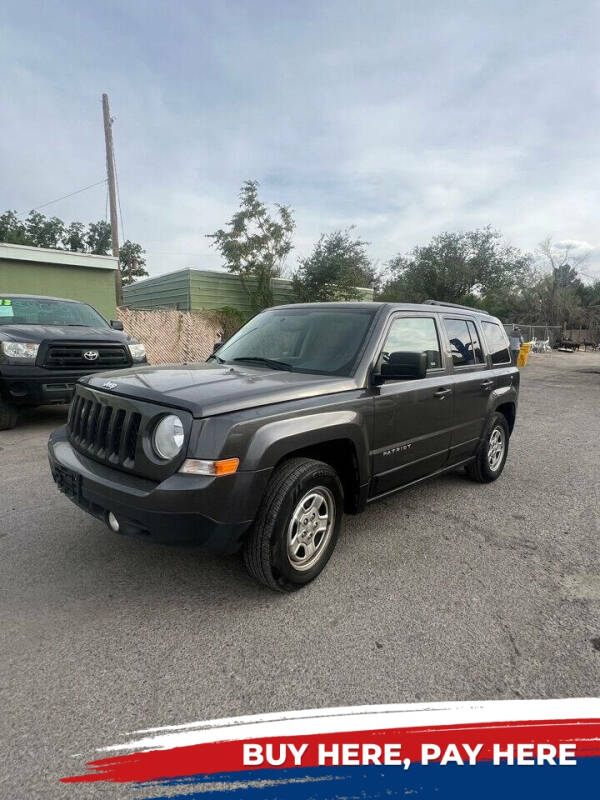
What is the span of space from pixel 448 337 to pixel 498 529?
5.36 feet

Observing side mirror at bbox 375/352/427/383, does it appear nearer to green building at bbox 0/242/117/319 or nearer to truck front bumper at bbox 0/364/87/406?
truck front bumper at bbox 0/364/87/406

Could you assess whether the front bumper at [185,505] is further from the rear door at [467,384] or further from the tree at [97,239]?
the tree at [97,239]

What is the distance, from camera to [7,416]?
6.70 metres

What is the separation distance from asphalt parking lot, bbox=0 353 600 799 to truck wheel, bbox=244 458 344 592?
0.19 metres

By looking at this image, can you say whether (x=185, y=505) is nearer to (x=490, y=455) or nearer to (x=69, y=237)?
(x=490, y=455)

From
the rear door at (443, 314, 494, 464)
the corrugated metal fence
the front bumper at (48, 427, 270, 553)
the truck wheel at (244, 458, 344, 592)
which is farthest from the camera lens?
the corrugated metal fence

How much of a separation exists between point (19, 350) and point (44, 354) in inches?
12.8

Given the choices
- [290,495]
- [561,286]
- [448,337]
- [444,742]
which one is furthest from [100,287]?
[561,286]

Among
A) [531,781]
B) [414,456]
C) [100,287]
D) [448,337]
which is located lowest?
[531,781]

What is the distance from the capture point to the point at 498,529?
393 centimetres

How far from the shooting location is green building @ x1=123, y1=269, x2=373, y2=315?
17062 millimetres

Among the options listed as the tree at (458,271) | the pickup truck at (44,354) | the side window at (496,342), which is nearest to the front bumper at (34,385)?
the pickup truck at (44,354)

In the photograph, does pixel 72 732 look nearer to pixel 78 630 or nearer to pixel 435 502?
pixel 78 630

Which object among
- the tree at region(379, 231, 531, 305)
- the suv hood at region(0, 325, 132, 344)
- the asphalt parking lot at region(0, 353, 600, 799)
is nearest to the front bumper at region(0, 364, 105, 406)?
the suv hood at region(0, 325, 132, 344)
